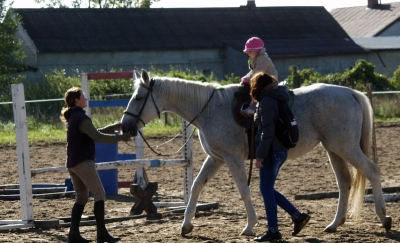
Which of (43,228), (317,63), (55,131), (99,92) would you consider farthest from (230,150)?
(317,63)

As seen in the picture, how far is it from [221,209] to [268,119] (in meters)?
3.23

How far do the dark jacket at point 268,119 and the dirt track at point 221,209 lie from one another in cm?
98


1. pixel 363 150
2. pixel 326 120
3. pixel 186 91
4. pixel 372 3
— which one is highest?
pixel 372 3

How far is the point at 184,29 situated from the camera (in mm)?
50219

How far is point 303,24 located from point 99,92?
2782cm

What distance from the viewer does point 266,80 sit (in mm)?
8156

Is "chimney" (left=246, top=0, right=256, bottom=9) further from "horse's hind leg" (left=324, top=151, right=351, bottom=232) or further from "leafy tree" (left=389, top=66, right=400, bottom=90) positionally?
"horse's hind leg" (left=324, top=151, right=351, bottom=232)

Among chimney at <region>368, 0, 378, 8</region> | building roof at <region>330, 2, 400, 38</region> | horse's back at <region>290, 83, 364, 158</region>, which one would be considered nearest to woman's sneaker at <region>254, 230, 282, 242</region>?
horse's back at <region>290, 83, 364, 158</region>

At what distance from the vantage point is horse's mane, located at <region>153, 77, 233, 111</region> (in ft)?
29.8

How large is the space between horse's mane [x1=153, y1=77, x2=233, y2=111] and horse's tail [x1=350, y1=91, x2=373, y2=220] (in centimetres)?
149

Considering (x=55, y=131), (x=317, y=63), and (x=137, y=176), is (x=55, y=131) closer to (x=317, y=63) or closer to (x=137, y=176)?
(x=137, y=176)

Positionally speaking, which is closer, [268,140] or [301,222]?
[268,140]

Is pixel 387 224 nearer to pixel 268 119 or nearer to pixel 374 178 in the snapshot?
pixel 374 178

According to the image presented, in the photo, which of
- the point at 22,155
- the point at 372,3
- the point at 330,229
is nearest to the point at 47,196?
the point at 22,155
